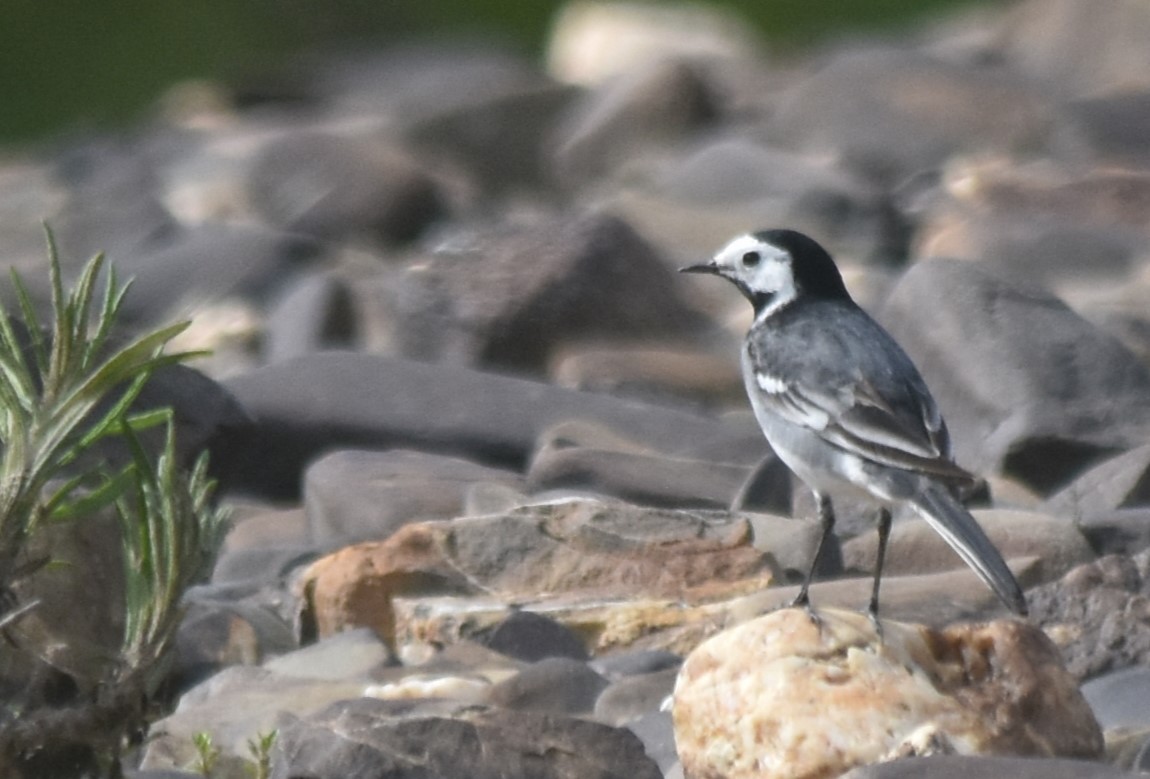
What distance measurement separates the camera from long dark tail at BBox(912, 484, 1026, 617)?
15.1 ft

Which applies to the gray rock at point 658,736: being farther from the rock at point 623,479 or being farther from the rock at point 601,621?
the rock at point 623,479

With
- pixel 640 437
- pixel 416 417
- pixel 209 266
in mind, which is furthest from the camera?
pixel 209 266

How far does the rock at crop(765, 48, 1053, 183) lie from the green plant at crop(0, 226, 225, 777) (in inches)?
343

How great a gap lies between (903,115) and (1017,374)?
A: 611cm

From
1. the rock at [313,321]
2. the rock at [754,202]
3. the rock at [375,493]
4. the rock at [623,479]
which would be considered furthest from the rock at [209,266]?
the rock at [623,479]

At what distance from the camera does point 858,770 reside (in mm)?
3846

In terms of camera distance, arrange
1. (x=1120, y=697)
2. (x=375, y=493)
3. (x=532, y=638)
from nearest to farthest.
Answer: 1. (x=1120, y=697)
2. (x=532, y=638)
3. (x=375, y=493)

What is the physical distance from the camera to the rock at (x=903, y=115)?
1241 cm

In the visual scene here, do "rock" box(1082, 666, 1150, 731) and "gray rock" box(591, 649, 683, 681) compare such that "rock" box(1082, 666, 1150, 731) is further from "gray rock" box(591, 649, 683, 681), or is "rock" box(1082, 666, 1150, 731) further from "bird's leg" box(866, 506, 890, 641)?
"gray rock" box(591, 649, 683, 681)

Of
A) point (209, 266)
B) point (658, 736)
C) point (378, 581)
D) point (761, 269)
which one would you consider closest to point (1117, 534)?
point (761, 269)

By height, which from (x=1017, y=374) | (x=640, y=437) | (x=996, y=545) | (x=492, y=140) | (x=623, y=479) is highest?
(x=996, y=545)

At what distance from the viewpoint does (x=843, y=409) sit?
513cm

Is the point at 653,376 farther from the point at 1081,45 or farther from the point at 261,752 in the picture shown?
the point at 1081,45

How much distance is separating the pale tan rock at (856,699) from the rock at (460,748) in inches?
7.1
